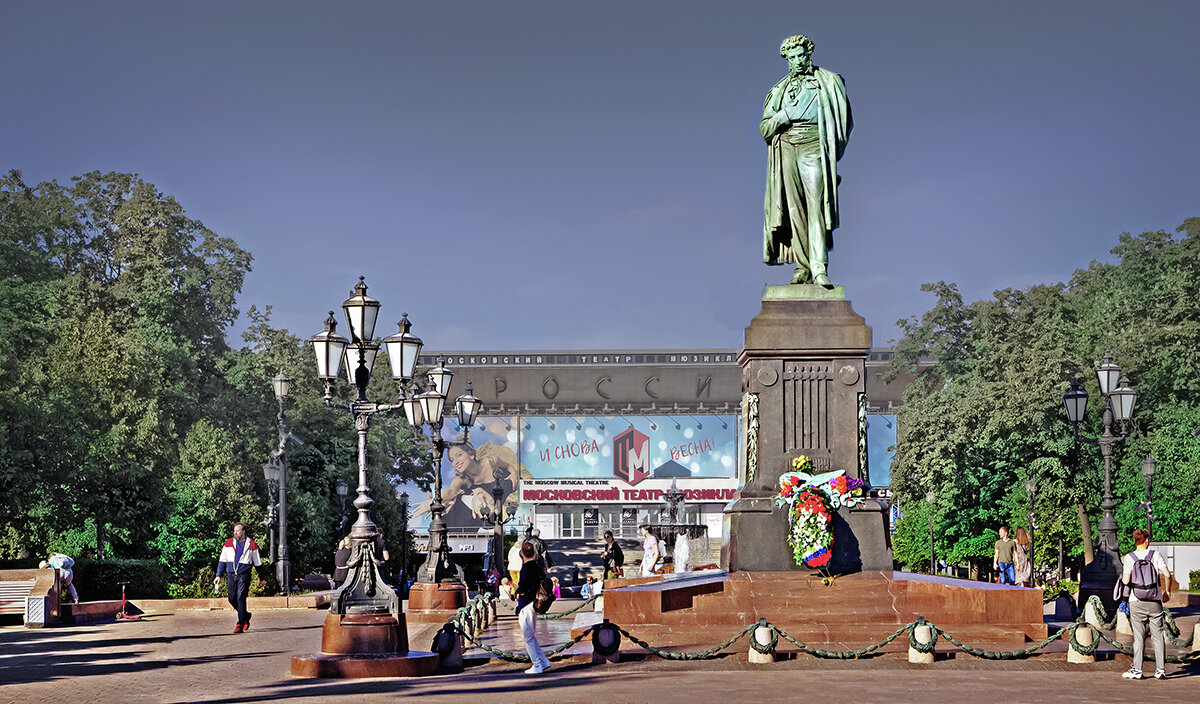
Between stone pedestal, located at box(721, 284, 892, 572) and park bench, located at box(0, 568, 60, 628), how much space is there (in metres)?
14.7

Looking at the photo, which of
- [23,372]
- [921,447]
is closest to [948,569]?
[921,447]

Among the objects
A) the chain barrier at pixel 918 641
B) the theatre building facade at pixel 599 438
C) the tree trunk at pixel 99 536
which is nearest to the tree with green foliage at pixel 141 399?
the tree trunk at pixel 99 536

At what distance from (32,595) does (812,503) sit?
16.5 metres

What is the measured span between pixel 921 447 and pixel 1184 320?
33.1ft

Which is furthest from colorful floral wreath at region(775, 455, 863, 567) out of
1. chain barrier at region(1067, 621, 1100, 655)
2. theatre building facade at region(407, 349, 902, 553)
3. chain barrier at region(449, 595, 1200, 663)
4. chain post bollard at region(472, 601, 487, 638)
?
theatre building facade at region(407, 349, 902, 553)

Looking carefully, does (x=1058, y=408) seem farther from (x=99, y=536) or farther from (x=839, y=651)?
(x=839, y=651)

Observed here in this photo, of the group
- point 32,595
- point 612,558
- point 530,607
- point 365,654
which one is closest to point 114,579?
point 32,595

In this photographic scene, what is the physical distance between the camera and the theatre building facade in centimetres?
9538

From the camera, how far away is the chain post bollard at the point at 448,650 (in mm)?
15039

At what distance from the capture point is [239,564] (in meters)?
22.1

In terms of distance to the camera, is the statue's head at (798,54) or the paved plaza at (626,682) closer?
the paved plaza at (626,682)

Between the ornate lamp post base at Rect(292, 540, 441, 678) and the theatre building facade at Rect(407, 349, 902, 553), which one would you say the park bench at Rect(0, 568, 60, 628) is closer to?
the ornate lamp post base at Rect(292, 540, 441, 678)

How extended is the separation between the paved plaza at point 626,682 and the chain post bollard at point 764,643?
0.50ft

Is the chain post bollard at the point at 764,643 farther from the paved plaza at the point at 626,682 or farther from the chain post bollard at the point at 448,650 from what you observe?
the chain post bollard at the point at 448,650
